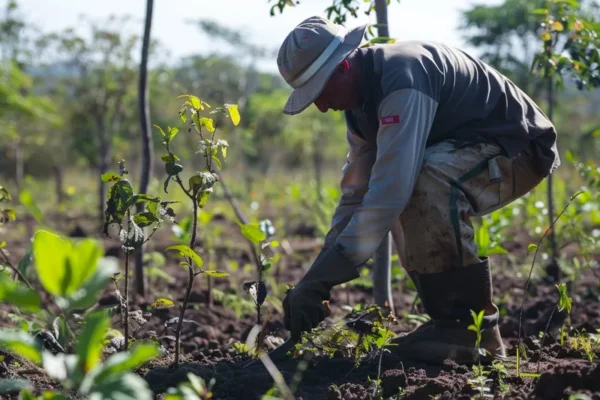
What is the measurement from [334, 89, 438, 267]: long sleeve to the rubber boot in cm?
36

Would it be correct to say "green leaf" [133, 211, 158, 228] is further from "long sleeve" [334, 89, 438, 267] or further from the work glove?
"long sleeve" [334, 89, 438, 267]

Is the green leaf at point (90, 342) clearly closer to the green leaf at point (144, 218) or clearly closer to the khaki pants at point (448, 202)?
the green leaf at point (144, 218)

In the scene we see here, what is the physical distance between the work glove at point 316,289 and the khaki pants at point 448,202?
0.32 meters

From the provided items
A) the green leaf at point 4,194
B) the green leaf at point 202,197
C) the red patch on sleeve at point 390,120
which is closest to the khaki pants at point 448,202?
the red patch on sleeve at point 390,120

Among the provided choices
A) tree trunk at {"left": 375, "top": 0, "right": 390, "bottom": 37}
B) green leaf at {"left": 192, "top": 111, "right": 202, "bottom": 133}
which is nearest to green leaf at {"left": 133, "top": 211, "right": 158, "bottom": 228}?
green leaf at {"left": 192, "top": 111, "right": 202, "bottom": 133}

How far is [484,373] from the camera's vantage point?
2.38 meters

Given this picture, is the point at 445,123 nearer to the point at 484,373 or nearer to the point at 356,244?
the point at 356,244

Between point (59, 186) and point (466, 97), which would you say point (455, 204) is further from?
point (59, 186)

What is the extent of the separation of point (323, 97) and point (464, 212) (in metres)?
0.65

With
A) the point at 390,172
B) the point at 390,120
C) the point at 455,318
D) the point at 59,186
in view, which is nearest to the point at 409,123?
the point at 390,120

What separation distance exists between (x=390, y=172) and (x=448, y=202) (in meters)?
0.30

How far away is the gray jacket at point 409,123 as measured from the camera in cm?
250

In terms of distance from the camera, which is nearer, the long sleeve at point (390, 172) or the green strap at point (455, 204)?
the long sleeve at point (390, 172)

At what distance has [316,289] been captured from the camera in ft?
8.25
